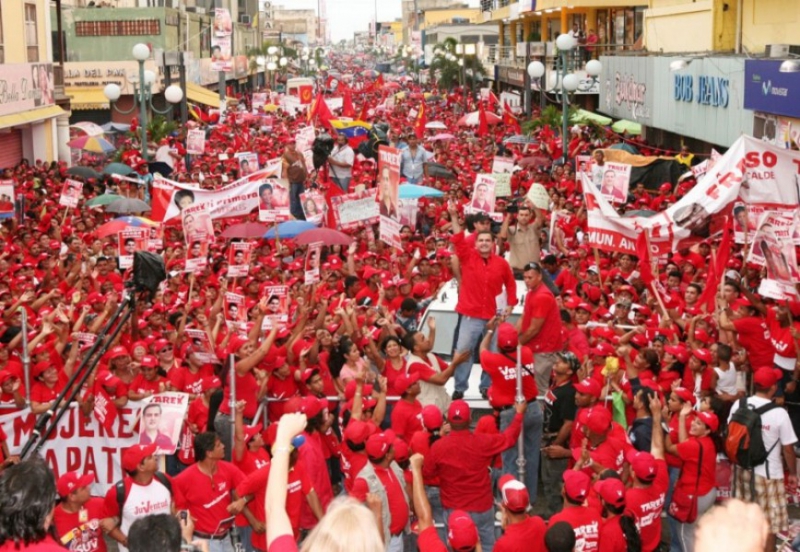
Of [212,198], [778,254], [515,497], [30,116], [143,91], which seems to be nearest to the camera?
[515,497]

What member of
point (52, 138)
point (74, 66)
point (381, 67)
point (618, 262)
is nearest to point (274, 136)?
point (52, 138)

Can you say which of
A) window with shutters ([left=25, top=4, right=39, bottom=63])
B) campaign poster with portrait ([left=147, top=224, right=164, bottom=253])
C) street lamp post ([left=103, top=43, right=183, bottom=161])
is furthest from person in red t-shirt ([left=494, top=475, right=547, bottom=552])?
window with shutters ([left=25, top=4, right=39, bottom=63])

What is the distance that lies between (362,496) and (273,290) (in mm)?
4653

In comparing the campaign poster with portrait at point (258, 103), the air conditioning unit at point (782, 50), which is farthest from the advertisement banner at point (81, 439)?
the campaign poster with portrait at point (258, 103)

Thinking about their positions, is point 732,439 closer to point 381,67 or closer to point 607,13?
point 607,13

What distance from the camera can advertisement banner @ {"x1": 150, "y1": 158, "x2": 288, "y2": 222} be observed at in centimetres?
1827

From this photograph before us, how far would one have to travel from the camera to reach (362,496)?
25.7 ft

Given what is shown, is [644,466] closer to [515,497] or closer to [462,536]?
[515,497]

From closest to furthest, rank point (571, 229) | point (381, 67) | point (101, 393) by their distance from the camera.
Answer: point (101, 393), point (571, 229), point (381, 67)

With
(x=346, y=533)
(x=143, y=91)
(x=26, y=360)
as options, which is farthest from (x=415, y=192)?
(x=346, y=533)

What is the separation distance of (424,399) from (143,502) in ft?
9.73

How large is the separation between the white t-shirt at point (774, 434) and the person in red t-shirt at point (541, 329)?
6.49 feet

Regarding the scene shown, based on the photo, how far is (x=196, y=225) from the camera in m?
16.6

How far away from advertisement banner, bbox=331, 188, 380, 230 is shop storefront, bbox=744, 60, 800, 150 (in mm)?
6474
